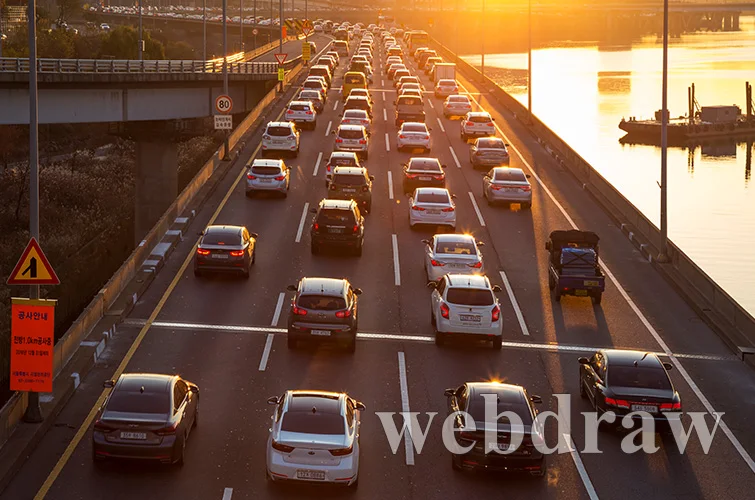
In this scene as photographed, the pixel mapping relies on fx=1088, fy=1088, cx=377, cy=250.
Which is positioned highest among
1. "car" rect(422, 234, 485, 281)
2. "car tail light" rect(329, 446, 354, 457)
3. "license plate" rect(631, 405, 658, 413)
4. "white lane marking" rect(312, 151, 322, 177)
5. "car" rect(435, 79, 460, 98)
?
"car" rect(435, 79, 460, 98)

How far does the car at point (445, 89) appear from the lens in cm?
8038

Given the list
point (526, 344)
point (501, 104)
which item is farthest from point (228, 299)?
point (501, 104)

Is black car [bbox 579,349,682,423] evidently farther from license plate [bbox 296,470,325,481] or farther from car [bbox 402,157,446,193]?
car [bbox 402,157,446,193]

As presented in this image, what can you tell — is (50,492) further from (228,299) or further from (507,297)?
(507,297)

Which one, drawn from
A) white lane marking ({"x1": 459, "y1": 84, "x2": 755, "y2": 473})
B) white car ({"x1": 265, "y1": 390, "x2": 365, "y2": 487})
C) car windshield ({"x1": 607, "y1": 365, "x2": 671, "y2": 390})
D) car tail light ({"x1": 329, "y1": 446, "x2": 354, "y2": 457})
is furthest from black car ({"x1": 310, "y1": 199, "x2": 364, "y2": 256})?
car tail light ({"x1": 329, "y1": 446, "x2": 354, "y2": 457})

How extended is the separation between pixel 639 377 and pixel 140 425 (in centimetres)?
1012

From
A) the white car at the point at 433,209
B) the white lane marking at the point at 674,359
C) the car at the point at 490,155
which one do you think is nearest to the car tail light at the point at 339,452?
the white lane marking at the point at 674,359

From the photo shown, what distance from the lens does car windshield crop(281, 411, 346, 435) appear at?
18.3 metres

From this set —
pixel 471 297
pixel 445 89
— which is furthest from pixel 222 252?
pixel 445 89

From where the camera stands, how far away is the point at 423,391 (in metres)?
24.8

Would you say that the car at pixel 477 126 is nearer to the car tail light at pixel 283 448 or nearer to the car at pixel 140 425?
the car at pixel 140 425

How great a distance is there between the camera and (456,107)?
70000 mm

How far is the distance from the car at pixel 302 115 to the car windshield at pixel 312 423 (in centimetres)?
4449

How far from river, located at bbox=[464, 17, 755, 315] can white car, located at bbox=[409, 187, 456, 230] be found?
67.3 feet
